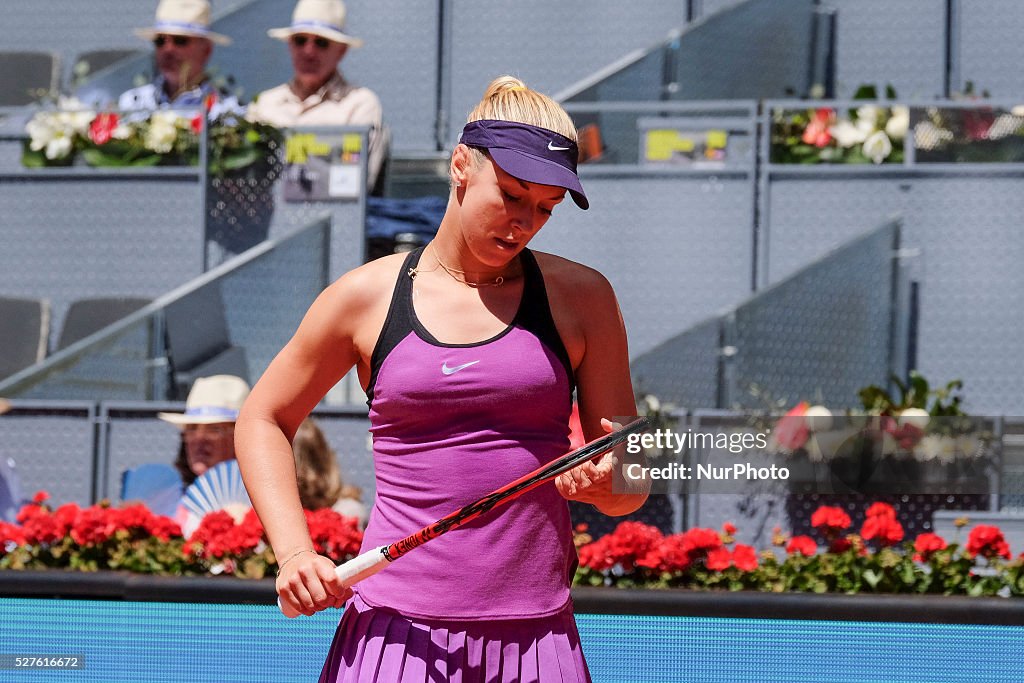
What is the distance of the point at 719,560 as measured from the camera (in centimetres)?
396

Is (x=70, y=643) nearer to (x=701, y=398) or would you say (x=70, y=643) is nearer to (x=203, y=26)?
(x=701, y=398)

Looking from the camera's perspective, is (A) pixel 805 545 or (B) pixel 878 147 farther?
(B) pixel 878 147

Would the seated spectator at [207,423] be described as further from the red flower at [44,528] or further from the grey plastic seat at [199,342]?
the red flower at [44,528]

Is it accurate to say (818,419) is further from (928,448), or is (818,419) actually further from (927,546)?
(927,546)

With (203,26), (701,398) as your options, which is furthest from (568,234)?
(203,26)

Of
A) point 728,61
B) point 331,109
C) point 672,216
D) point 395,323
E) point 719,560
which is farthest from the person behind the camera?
point 728,61

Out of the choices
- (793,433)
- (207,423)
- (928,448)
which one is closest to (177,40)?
(207,423)

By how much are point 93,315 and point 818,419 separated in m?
3.31

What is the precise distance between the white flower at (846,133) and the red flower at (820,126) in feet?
0.09

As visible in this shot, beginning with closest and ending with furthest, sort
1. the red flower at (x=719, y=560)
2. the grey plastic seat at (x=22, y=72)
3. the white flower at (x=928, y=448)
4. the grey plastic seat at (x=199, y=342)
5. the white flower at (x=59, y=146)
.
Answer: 1. the red flower at (x=719, y=560)
2. the white flower at (x=928, y=448)
3. the grey plastic seat at (x=199, y=342)
4. the white flower at (x=59, y=146)
5. the grey plastic seat at (x=22, y=72)

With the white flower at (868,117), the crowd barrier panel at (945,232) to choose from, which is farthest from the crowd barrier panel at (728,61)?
the white flower at (868,117)

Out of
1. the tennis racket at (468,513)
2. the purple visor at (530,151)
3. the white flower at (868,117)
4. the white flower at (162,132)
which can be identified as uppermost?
the white flower at (868,117)

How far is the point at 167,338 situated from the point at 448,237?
12.9 ft

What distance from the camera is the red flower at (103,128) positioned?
6.50m
